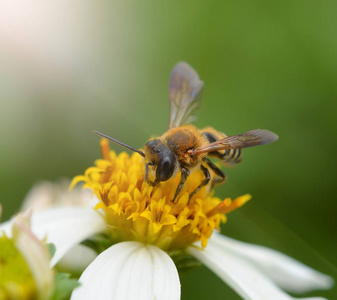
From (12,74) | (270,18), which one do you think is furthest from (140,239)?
(12,74)

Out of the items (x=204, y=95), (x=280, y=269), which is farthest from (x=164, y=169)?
(x=204, y=95)

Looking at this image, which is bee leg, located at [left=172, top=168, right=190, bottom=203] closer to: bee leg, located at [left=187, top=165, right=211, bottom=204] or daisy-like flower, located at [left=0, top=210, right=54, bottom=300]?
bee leg, located at [left=187, top=165, right=211, bottom=204]

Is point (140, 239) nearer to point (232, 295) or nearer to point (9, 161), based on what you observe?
point (232, 295)

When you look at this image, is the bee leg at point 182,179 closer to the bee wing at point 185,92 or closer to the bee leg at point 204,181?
the bee leg at point 204,181

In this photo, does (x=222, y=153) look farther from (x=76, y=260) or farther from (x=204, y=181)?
(x=76, y=260)

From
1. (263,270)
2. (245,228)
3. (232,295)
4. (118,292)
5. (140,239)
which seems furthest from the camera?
(245,228)

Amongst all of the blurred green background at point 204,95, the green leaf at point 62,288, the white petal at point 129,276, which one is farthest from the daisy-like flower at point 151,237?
the blurred green background at point 204,95

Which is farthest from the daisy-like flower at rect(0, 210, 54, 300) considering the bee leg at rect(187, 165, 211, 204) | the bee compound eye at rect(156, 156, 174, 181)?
the bee leg at rect(187, 165, 211, 204)
